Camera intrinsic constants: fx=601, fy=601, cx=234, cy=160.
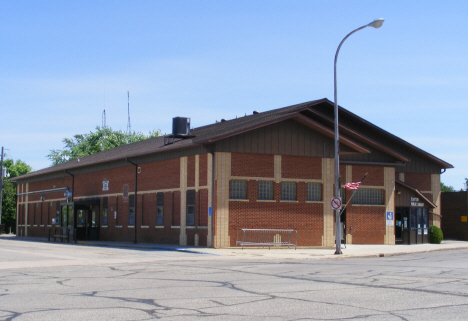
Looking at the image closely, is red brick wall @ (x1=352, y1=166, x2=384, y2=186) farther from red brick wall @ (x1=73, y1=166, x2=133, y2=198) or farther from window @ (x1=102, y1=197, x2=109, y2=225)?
window @ (x1=102, y1=197, x2=109, y2=225)

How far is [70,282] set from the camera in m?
14.7

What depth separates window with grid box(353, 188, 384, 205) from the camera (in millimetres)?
36388

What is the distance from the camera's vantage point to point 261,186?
3117 cm

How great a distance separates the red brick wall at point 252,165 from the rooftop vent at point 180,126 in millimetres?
6505

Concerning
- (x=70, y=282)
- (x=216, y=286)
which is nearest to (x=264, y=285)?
(x=216, y=286)

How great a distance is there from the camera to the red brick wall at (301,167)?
3180 cm

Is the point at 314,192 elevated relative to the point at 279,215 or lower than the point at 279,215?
elevated

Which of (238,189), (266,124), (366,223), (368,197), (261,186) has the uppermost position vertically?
(266,124)

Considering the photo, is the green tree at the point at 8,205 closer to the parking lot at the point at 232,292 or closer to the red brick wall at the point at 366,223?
the red brick wall at the point at 366,223

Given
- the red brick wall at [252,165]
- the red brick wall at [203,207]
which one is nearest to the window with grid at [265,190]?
the red brick wall at [252,165]

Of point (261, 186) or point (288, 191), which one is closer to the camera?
point (261, 186)

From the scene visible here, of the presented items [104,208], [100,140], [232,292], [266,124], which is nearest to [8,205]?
[100,140]

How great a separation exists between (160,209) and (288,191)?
8.03 meters

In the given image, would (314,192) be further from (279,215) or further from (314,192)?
(279,215)
